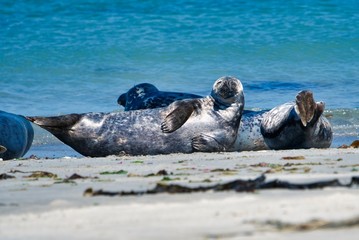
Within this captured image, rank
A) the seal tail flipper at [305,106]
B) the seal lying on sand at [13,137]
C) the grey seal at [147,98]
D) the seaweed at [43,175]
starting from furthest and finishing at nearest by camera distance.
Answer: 1. the grey seal at [147,98]
2. the seal lying on sand at [13,137]
3. the seal tail flipper at [305,106]
4. the seaweed at [43,175]

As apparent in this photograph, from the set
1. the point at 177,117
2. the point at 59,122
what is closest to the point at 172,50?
the point at 59,122

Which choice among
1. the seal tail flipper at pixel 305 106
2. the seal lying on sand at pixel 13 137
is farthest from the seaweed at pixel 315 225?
the seal lying on sand at pixel 13 137

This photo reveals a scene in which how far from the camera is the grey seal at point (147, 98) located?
31.3 ft

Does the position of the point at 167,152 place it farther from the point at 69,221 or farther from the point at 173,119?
the point at 69,221

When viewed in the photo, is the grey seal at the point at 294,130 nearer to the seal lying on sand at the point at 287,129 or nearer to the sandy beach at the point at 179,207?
the seal lying on sand at the point at 287,129

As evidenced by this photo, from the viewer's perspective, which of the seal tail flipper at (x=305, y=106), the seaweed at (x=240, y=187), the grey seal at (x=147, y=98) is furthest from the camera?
the grey seal at (x=147, y=98)

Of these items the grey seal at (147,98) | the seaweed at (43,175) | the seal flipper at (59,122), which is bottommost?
the seaweed at (43,175)

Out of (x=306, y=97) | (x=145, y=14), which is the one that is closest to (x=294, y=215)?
(x=306, y=97)

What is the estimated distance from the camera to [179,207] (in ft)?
11.8

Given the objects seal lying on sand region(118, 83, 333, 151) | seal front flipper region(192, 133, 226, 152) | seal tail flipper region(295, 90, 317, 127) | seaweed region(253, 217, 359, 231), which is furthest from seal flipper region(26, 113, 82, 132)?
seaweed region(253, 217, 359, 231)

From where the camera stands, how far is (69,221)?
11.2 feet

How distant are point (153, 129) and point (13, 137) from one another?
132 centimetres

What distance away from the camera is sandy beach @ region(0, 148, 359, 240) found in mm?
3018

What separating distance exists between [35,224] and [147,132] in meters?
5.01
